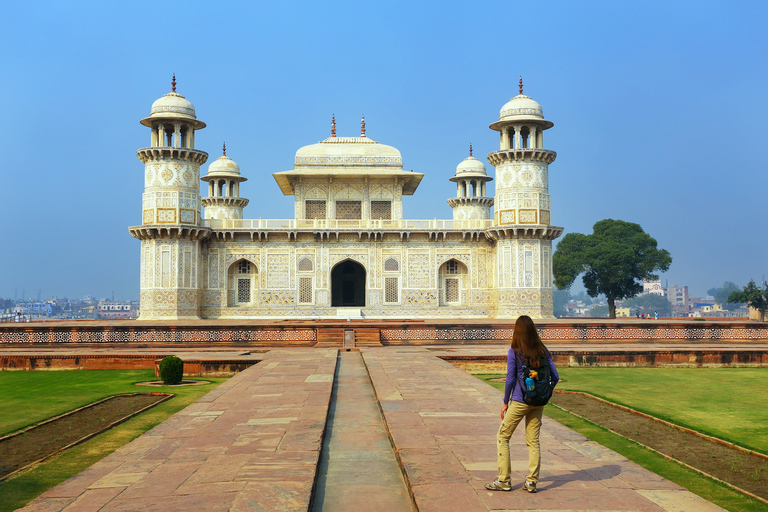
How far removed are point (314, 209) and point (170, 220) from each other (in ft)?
A: 24.5

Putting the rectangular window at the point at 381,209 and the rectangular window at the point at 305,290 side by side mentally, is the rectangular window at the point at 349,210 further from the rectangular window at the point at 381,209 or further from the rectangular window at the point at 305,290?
the rectangular window at the point at 305,290

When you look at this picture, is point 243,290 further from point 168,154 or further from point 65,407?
point 65,407

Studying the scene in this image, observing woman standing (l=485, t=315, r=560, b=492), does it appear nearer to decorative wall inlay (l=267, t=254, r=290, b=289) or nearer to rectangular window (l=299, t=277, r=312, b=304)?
rectangular window (l=299, t=277, r=312, b=304)

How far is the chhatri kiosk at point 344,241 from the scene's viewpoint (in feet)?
99.5

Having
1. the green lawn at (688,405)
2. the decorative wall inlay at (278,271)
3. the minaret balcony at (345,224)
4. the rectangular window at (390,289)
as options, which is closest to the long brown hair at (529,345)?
the green lawn at (688,405)

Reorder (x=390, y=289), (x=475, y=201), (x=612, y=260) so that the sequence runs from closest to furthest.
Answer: (x=390, y=289) → (x=475, y=201) → (x=612, y=260)

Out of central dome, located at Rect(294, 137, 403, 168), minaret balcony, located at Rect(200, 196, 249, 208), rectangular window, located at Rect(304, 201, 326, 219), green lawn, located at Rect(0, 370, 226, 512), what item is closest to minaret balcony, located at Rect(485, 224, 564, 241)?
central dome, located at Rect(294, 137, 403, 168)

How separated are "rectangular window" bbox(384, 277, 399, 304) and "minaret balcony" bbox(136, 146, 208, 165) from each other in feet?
36.0

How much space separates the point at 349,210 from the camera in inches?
1341

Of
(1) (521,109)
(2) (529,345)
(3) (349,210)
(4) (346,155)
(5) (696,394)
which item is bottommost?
(5) (696,394)

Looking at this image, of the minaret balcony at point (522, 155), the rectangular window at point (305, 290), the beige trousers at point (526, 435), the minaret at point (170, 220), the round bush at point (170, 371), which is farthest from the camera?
the rectangular window at point (305, 290)

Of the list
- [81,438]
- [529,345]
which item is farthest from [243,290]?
[529,345]

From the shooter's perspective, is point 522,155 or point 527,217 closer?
point 527,217

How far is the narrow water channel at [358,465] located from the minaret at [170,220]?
73.9ft
